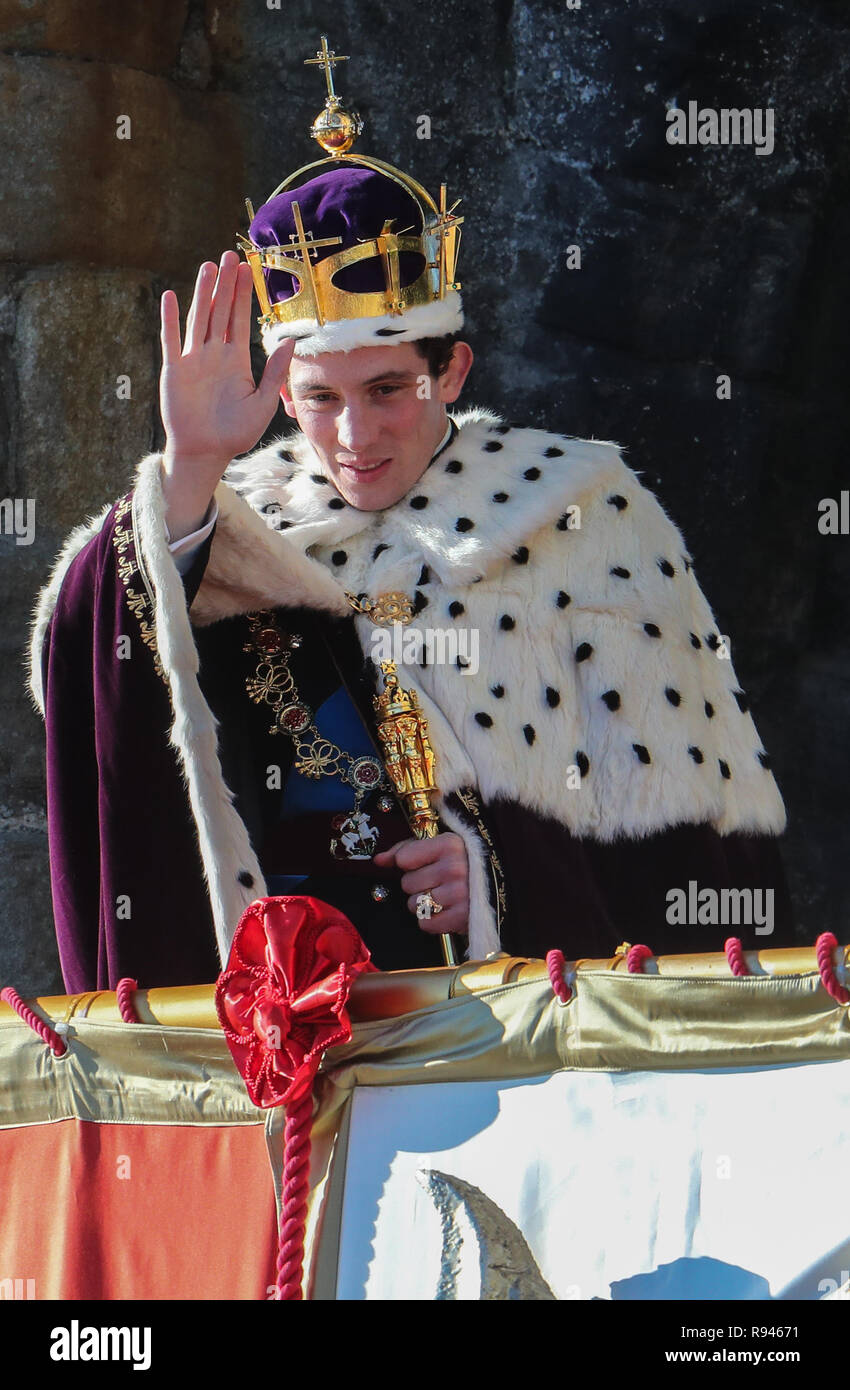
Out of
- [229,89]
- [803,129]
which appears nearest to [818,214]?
[803,129]

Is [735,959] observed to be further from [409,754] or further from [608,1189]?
[409,754]

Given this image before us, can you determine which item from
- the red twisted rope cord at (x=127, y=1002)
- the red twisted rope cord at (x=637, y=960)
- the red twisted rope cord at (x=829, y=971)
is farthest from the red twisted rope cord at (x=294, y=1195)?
the red twisted rope cord at (x=829, y=971)

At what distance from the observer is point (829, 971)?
5.22 ft

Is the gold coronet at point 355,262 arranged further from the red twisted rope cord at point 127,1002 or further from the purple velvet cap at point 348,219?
the red twisted rope cord at point 127,1002

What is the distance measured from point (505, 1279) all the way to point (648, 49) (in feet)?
9.18

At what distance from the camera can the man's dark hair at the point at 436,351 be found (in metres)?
2.77

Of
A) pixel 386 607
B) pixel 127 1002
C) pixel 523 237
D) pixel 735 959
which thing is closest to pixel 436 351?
pixel 386 607

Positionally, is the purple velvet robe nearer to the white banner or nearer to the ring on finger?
the ring on finger

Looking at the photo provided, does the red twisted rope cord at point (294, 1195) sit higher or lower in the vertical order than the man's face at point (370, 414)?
lower

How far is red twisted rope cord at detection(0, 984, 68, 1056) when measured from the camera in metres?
1.94

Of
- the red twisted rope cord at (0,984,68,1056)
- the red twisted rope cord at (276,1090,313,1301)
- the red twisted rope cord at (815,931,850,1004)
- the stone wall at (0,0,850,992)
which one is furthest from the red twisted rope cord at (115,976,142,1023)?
the stone wall at (0,0,850,992)

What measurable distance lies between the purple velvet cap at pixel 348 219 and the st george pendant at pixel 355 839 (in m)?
0.74

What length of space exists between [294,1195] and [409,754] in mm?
971

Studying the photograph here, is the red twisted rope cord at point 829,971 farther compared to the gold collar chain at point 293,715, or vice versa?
the gold collar chain at point 293,715
